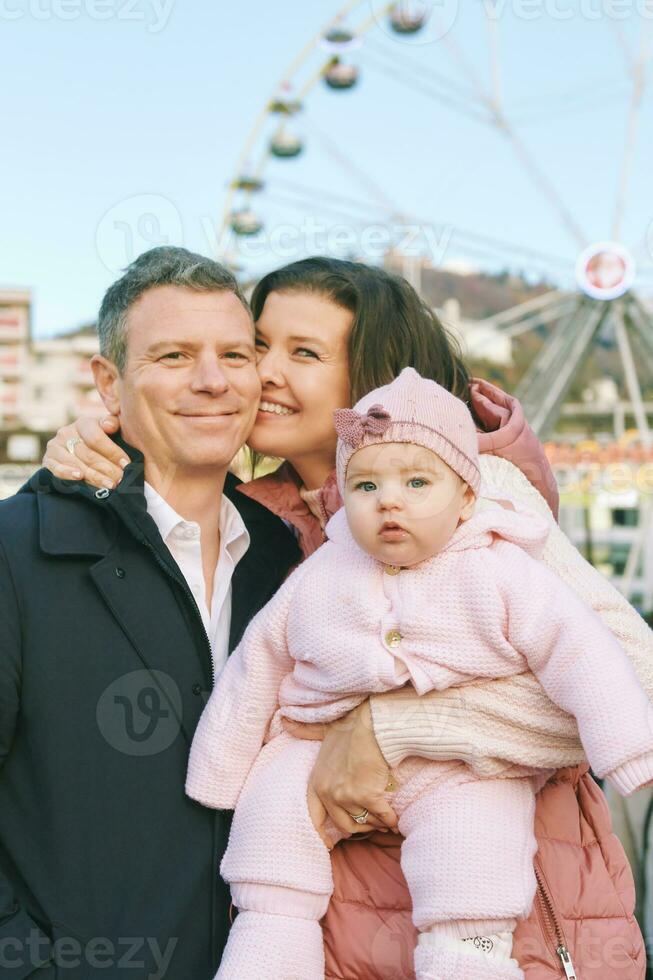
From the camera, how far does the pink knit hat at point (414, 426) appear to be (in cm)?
194

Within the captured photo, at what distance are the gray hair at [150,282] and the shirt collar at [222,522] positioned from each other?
0.33 meters

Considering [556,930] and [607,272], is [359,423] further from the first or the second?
[607,272]

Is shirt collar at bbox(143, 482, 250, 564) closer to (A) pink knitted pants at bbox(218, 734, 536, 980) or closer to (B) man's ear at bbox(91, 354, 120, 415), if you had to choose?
(B) man's ear at bbox(91, 354, 120, 415)

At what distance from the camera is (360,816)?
6.44 ft

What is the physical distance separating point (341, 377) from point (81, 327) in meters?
38.5

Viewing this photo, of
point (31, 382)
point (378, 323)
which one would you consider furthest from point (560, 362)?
point (31, 382)

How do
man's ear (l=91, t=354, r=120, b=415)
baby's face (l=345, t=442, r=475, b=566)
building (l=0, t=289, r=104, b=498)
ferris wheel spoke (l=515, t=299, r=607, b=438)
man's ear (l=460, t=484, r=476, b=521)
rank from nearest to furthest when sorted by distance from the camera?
baby's face (l=345, t=442, r=475, b=566) → man's ear (l=460, t=484, r=476, b=521) → man's ear (l=91, t=354, r=120, b=415) → ferris wheel spoke (l=515, t=299, r=607, b=438) → building (l=0, t=289, r=104, b=498)

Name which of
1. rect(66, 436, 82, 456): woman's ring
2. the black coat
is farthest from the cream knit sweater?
rect(66, 436, 82, 456): woman's ring

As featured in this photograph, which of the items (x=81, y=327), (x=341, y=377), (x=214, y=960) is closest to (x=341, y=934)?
(x=214, y=960)

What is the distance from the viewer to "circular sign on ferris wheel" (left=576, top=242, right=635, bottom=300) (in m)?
19.4

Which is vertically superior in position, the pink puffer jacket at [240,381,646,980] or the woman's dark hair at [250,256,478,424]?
the woman's dark hair at [250,256,478,424]

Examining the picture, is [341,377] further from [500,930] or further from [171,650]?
[500,930]

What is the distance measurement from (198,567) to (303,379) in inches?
20.7

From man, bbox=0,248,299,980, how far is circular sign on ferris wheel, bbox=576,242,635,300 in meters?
18.1
